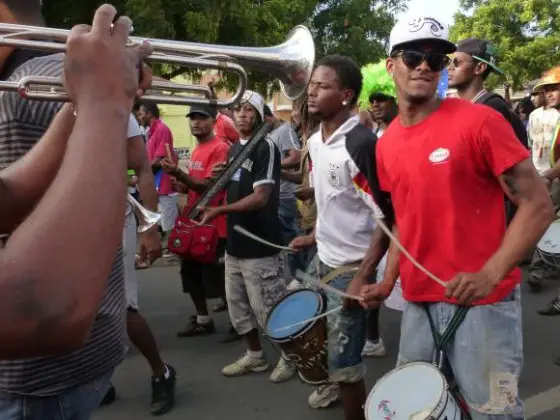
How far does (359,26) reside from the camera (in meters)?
21.7

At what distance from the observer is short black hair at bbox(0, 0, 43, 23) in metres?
1.75

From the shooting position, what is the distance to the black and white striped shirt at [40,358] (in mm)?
1617

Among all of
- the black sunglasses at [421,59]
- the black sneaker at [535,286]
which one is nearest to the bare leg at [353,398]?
the black sunglasses at [421,59]

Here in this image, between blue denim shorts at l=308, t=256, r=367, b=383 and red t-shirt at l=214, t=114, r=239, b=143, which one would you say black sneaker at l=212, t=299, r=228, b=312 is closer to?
red t-shirt at l=214, t=114, r=239, b=143

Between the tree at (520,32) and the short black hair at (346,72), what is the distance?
23394 mm

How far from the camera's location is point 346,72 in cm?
334

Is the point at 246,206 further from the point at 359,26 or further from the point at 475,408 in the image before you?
the point at 359,26

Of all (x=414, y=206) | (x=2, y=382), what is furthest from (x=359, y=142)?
(x=2, y=382)

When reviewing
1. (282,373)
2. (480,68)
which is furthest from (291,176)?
(282,373)

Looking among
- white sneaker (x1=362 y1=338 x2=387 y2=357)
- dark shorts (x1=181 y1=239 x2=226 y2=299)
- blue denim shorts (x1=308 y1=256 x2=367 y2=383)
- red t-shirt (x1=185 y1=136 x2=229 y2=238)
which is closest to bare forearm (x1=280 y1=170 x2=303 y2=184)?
red t-shirt (x1=185 y1=136 x2=229 y2=238)

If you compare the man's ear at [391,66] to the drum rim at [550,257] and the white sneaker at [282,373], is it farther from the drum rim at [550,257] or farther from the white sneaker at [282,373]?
the drum rim at [550,257]

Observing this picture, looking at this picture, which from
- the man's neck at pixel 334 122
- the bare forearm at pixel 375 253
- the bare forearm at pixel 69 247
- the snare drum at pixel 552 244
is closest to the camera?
the bare forearm at pixel 69 247

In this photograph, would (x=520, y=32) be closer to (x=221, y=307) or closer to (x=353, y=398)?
(x=221, y=307)

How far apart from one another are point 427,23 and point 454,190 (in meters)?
0.73
